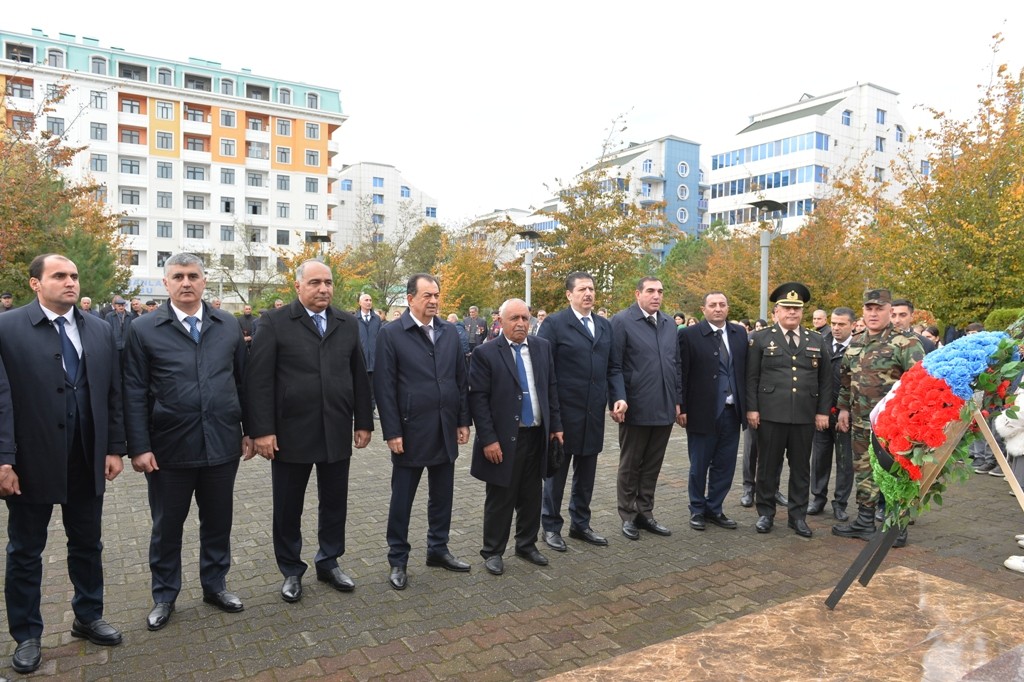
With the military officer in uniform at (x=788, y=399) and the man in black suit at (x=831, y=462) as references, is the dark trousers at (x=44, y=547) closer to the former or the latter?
the military officer in uniform at (x=788, y=399)

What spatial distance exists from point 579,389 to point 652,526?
1.47 meters

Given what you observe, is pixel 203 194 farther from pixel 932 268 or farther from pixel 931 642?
pixel 931 642

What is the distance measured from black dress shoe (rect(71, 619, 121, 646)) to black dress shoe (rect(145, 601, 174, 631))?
191 millimetres

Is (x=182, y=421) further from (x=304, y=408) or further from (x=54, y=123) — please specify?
(x=54, y=123)

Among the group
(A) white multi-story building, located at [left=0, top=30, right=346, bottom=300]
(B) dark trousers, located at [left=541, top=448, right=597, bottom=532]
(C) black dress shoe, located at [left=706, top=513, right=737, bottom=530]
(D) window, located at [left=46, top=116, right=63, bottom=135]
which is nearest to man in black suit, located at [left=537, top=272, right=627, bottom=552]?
(B) dark trousers, located at [left=541, top=448, right=597, bottom=532]

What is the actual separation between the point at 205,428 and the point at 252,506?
300cm

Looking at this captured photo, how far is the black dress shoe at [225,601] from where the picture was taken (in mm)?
Result: 4387

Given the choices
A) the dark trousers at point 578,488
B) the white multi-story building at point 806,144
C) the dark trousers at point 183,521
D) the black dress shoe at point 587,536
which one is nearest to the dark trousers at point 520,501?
the dark trousers at point 578,488

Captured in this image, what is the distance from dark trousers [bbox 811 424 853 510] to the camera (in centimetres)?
695

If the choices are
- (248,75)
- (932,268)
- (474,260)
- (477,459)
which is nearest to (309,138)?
(248,75)

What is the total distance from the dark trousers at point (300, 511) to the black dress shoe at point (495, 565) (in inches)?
42.2

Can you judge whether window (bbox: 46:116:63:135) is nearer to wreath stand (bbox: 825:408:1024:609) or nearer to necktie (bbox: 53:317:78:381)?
necktie (bbox: 53:317:78:381)

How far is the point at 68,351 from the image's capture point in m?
3.92

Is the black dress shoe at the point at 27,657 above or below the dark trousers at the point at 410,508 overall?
below
